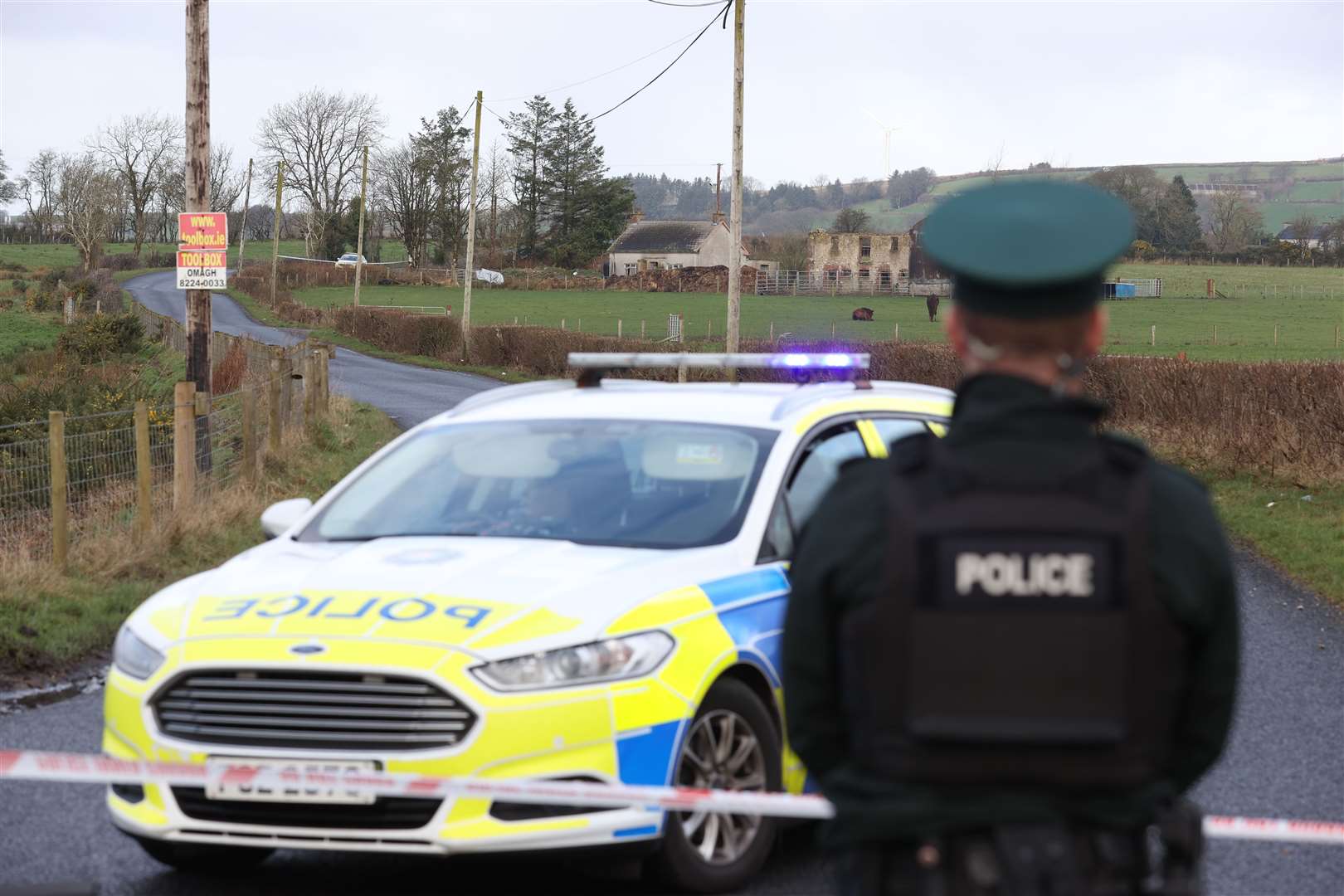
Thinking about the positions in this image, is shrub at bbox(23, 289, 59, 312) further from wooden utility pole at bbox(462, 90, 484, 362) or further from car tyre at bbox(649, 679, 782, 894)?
car tyre at bbox(649, 679, 782, 894)

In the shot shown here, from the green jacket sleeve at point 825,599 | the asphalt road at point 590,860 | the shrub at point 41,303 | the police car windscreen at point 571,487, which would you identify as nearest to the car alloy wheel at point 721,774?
the asphalt road at point 590,860

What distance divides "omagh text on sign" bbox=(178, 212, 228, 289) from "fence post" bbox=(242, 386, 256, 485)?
120cm

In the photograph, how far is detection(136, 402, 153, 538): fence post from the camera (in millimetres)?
12469

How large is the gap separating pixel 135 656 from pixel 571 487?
168 centimetres

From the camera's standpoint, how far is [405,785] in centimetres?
462

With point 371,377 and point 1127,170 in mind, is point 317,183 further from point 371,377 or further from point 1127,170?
point 371,377

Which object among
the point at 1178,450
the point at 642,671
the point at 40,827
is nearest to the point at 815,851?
the point at 642,671

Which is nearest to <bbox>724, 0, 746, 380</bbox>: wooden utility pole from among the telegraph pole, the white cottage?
the telegraph pole

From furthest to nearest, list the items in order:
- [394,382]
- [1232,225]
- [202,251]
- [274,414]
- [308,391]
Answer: [1232,225], [394,382], [308,391], [274,414], [202,251]

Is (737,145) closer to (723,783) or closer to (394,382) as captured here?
(394,382)

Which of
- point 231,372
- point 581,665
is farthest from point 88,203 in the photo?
point 581,665

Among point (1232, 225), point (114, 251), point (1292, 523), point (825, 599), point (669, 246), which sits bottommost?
point (1292, 523)

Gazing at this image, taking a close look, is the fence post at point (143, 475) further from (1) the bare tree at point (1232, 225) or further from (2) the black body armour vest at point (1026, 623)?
(1) the bare tree at point (1232, 225)

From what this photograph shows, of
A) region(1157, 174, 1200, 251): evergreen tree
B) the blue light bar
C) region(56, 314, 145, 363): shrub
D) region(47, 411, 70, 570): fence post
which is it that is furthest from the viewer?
region(1157, 174, 1200, 251): evergreen tree
